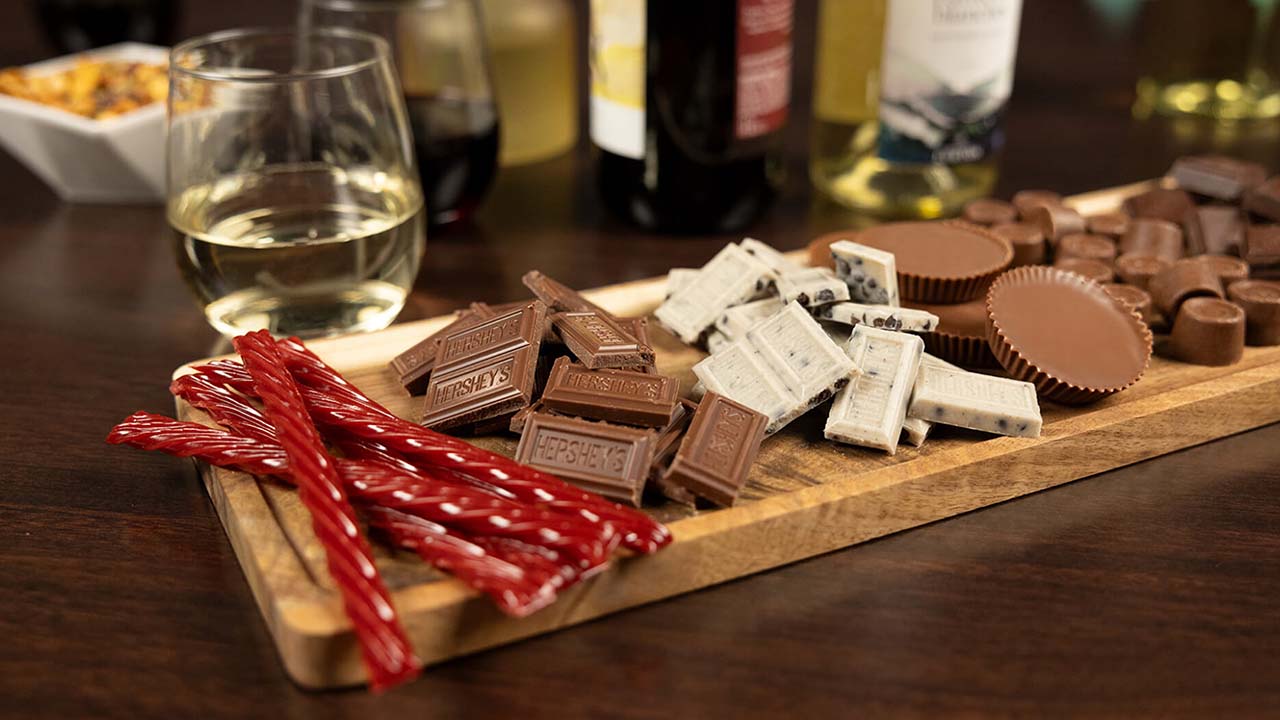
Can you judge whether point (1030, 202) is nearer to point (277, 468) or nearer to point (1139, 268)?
point (1139, 268)

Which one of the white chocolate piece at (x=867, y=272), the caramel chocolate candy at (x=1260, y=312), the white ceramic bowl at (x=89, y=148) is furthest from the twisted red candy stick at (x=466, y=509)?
the white ceramic bowl at (x=89, y=148)

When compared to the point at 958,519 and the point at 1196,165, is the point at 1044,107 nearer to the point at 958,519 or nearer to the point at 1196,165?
the point at 1196,165

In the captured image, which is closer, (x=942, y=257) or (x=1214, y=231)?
(x=942, y=257)

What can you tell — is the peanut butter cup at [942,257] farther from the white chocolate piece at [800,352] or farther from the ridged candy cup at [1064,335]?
the white chocolate piece at [800,352]

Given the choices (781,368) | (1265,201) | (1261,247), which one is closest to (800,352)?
(781,368)

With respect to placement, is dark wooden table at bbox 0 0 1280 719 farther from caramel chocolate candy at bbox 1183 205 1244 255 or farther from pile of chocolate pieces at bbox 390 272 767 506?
caramel chocolate candy at bbox 1183 205 1244 255

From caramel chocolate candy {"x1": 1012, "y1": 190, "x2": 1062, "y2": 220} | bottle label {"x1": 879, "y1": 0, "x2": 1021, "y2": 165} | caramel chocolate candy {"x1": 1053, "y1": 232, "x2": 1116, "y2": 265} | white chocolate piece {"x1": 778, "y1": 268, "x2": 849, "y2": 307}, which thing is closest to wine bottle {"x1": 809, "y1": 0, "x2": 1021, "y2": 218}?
bottle label {"x1": 879, "y1": 0, "x2": 1021, "y2": 165}
